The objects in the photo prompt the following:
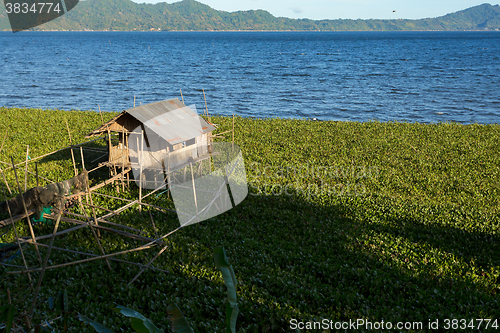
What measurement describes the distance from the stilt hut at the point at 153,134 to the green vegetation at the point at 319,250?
1767mm

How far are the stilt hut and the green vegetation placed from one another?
1.77 m

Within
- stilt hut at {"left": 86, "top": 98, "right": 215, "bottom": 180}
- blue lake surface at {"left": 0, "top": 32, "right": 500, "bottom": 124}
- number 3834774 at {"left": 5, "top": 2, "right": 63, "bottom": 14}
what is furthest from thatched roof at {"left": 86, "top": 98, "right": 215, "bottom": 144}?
blue lake surface at {"left": 0, "top": 32, "right": 500, "bottom": 124}

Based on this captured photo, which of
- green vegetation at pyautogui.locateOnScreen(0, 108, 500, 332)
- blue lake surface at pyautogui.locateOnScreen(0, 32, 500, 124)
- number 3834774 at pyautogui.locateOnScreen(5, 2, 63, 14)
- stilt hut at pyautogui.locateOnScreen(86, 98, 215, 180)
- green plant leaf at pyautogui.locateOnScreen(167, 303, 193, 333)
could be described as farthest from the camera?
blue lake surface at pyautogui.locateOnScreen(0, 32, 500, 124)

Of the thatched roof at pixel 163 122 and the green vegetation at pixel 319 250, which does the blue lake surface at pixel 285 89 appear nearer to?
the green vegetation at pixel 319 250

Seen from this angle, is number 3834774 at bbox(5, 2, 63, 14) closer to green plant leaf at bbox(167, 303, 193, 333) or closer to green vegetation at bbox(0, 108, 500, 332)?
green vegetation at bbox(0, 108, 500, 332)

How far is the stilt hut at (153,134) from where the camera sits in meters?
14.6

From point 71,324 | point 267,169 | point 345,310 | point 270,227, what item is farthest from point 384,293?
point 267,169

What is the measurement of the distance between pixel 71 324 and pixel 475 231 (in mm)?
14096

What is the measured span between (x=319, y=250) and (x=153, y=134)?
856cm

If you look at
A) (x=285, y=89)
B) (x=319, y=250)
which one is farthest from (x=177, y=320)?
(x=285, y=89)

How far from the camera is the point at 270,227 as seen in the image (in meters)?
13.5

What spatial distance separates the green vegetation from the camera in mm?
8984

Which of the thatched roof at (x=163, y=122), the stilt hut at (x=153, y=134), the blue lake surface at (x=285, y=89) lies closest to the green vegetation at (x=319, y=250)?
the stilt hut at (x=153, y=134)

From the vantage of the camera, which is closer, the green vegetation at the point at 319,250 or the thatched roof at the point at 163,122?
the green vegetation at the point at 319,250
